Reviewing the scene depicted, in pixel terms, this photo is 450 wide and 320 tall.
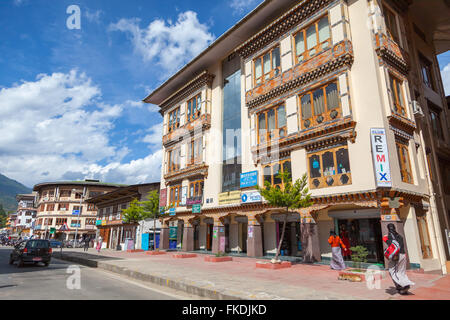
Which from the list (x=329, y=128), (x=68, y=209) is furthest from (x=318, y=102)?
(x=68, y=209)

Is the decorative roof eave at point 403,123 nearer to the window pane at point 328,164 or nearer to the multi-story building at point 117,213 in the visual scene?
the window pane at point 328,164

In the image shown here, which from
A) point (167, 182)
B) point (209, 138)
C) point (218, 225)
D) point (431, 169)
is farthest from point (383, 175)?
point (167, 182)

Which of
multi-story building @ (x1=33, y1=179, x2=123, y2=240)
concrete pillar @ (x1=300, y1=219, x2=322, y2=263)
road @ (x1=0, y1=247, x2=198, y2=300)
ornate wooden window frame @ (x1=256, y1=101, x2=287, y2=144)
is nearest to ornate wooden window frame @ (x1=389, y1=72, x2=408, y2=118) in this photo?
ornate wooden window frame @ (x1=256, y1=101, x2=287, y2=144)

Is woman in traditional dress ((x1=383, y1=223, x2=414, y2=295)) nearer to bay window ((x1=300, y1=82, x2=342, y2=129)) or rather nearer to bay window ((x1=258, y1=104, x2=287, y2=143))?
bay window ((x1=300, y1=82, x2=342, y2=129))

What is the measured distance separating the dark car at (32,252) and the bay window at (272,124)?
51.0 feet

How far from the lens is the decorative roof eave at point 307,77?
16203 mm

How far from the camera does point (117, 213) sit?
136ft

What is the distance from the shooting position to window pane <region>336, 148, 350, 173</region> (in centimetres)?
1558

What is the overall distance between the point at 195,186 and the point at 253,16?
15.5 metres

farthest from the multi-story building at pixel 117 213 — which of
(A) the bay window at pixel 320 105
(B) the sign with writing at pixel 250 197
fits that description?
(A) the bay window at pixel 320 105

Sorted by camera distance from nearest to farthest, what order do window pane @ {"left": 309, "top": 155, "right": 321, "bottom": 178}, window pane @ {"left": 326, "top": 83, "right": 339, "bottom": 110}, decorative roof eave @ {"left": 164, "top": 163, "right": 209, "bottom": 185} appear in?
window pane @ {"left": 326, "top": 83, "right": 339, "bottom": 110}
window pane @ {"left": 309, "top": 155, "right": 321, "bottom": 178}
decorative roof eave @ {"left": 164, "top": 163, "right": 209, "bottom": 185}

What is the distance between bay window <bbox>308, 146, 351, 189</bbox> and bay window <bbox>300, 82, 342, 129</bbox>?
6.36ft

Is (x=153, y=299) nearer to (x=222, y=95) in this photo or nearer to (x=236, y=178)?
(x=236, y=178)

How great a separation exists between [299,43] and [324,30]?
1949 millimetres
